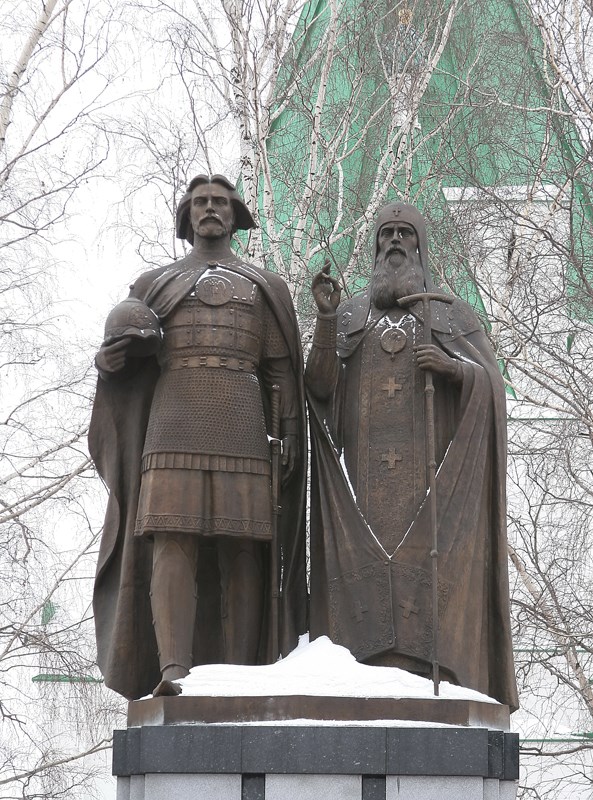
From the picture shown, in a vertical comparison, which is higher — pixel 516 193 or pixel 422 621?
pixel 516 193

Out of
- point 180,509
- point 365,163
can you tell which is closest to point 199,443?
point 180,509

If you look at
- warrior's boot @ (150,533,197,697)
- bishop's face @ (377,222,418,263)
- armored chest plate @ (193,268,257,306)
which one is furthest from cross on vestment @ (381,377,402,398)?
warrior's boot @ (150,533,197,697)

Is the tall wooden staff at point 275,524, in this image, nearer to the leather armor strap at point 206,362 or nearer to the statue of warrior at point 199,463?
the statue of warrior at point 199,463

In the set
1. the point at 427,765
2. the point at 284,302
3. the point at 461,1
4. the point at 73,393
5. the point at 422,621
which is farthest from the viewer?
the point at 461,1

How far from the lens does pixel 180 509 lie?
8.19 metres

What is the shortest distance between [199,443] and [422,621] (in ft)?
4.19

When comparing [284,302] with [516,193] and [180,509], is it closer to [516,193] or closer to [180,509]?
[180,509]

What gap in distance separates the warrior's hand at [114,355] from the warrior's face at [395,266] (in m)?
1.24

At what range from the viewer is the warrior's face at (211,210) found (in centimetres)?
870

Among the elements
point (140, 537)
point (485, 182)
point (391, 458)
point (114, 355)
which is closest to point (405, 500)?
point (391, 458)

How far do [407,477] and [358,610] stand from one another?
642mm

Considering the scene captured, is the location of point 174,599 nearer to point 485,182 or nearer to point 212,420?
point 212,420

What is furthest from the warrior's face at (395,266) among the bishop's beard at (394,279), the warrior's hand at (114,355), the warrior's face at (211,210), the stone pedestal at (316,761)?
the stone pedestal at (316,761)

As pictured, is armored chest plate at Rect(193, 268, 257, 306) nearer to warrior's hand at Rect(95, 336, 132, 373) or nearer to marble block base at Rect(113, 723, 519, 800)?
warrior's hand at Rect(95, 336, 132, 373)
